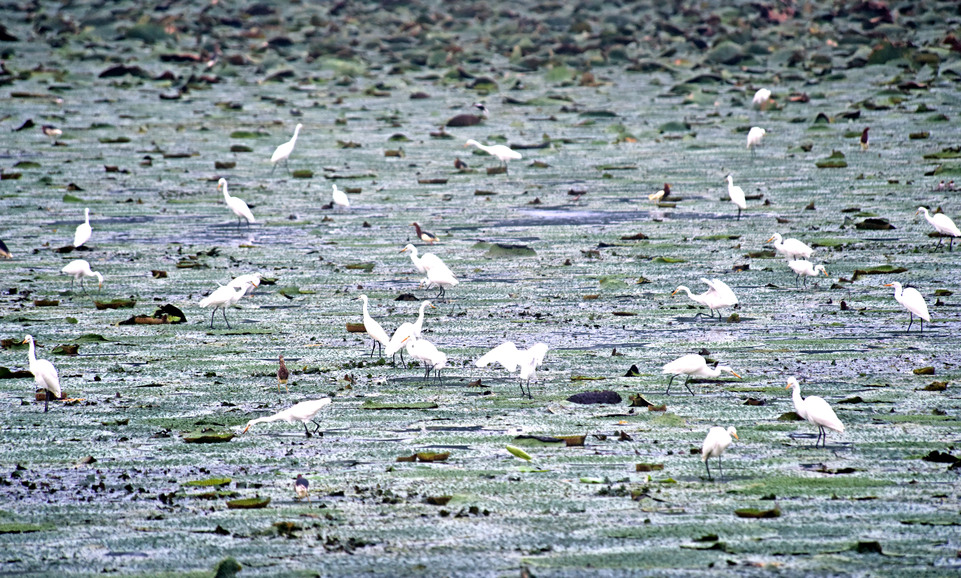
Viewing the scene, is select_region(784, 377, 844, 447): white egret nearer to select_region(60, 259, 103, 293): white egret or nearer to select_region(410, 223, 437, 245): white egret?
select_region(60, 259, 103, 293): white egret

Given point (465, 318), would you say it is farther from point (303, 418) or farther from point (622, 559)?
point (622, 559)

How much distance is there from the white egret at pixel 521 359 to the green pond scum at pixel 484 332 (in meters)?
0.23

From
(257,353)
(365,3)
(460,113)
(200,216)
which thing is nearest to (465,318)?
(257,353)

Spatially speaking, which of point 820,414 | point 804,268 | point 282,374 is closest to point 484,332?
point 282,374

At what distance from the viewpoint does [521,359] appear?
8.12 metres

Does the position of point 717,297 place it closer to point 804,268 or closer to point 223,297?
point 804,268

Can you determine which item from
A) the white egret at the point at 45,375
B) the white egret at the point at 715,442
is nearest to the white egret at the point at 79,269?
the white egret at the point at 45,375

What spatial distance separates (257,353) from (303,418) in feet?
7.50

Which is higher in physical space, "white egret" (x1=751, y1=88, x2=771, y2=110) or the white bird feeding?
"white egret" (x1=751, y1=88, x2=771, y2=110)

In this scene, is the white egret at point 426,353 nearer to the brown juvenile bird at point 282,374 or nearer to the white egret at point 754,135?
the brown juvenile bird at point 282,374

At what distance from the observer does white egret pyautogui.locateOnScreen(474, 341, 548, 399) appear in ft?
26.2

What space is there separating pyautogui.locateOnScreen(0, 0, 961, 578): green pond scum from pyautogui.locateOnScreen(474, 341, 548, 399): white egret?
0.76 ft

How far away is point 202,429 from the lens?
7.73 m

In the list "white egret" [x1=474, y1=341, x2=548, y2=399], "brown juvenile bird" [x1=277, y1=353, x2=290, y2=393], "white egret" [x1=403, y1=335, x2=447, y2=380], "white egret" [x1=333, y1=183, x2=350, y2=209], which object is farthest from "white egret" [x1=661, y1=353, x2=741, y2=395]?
"white egret" [x1=333, y1=183, x2=350, y2=209]
